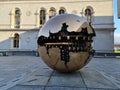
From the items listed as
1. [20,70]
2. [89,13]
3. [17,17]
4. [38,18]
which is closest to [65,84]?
[20,70]

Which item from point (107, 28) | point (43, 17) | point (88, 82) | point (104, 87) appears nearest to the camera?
point (104, 87)

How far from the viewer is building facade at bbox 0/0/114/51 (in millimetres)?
35594

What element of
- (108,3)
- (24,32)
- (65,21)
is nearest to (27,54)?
(24,32)

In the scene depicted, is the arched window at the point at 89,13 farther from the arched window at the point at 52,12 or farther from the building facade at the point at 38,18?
the arched window at the point at 52,12

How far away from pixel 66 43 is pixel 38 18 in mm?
32319

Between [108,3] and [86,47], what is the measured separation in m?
31.1

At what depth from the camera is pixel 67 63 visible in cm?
588

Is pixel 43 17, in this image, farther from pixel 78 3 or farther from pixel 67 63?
pixel 67 63

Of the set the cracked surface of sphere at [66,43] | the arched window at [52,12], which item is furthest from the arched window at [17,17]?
the cracked surface of sphere at [66,43]

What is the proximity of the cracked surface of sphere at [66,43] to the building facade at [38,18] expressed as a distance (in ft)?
97.3

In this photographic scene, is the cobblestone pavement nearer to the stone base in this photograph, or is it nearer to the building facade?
the stone base

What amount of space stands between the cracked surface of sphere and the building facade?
97.3ft

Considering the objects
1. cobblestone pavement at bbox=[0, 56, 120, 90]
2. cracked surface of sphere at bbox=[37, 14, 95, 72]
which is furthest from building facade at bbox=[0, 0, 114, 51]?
cracked surface of sphere at bbox=[37, 14, 95, 72]

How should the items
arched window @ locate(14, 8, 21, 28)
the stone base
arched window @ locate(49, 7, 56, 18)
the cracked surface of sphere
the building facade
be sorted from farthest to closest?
arched window @ locate(14, 8, 21, 28), arched window @ locate(49, 7, 56, 18), the building facade, the cracked surface of sphere, the stone base
